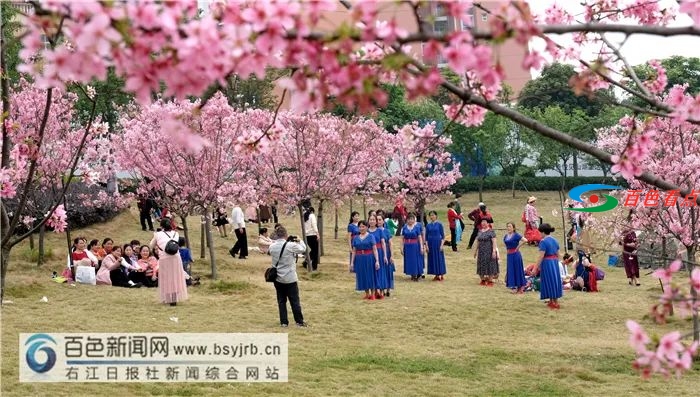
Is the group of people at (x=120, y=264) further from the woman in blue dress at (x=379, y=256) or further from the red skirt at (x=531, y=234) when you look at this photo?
the red skirt at (x=531, y=234)

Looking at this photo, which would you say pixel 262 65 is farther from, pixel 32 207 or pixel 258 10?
pixel 32 207

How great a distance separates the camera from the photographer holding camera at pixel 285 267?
11.8 metres

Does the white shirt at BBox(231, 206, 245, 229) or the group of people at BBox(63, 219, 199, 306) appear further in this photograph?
the white shirt at BBox(231, 206, 245, 229)

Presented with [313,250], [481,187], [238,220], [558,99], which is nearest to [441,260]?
[313,250]

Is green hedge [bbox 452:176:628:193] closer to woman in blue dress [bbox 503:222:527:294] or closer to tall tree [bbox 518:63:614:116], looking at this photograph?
tall tree [bbox 518:63:614:116]

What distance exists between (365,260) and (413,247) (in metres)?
2.89

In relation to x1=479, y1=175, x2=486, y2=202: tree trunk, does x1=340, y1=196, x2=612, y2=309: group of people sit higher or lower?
lower

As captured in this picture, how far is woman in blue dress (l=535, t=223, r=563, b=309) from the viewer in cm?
1448

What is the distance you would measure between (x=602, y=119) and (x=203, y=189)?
2848 cm

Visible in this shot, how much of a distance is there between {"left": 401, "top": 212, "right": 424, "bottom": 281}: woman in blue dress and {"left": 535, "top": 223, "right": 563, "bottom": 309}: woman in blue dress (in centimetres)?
361

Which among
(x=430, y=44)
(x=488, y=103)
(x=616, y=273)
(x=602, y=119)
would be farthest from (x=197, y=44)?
(x=602, y=119)

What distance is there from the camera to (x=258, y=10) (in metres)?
2.76
